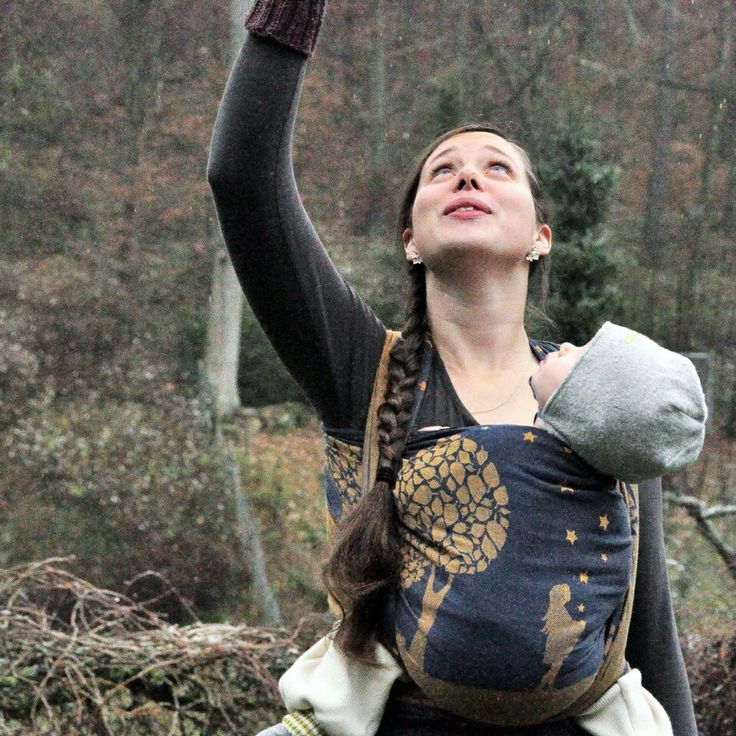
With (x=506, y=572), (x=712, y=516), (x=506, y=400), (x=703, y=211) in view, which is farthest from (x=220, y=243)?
(x=506, y=572)

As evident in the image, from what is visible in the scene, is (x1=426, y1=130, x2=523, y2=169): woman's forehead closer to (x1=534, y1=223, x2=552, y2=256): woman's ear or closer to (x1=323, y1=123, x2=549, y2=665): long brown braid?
(x1=534, y1=223, x2=552, y2=256): woman's ear

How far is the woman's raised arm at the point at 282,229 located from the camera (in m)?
1.32

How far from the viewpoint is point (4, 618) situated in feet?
12.2

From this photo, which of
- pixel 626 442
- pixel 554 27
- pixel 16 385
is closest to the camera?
pixel 626 442

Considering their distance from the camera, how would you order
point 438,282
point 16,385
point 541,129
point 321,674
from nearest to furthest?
point 321,674, point 438,282, point 16,385, point 541,129

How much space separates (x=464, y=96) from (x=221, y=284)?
2.69 metres

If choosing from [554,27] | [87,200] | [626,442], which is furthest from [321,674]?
[554,27]

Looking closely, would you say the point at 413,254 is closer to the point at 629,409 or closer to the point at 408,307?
the point at 408,307

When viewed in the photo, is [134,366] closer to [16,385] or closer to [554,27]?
[16,385]

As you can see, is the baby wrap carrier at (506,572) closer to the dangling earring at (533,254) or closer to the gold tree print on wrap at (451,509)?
the gold tree print on wrap at (451,509)

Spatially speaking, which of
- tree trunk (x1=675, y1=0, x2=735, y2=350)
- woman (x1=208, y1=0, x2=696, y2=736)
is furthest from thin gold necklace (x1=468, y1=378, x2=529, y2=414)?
tree trunk (x1=675, y1=0, x2=735, y2=350)

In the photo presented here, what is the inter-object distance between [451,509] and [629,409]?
254 mm

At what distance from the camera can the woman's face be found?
1571mm

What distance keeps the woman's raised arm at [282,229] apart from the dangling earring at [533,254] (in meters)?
0.32
